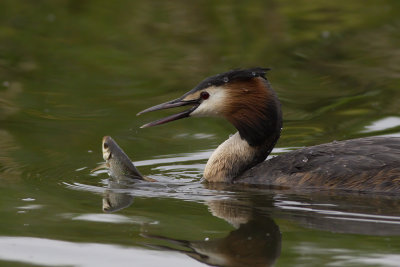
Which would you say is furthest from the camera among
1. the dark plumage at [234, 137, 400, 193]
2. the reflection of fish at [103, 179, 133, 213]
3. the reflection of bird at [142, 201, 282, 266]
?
the dark plumage at [234, 137, 400, 193]

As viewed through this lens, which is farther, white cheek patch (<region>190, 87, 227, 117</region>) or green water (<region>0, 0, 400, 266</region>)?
white cheek patch (<region>190, 87, 227, 117</region>)

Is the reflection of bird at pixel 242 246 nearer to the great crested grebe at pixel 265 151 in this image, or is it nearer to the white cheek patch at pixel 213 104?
the great crested grebe at pixel 265 151

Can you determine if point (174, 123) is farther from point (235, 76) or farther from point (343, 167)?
point (343, 167)

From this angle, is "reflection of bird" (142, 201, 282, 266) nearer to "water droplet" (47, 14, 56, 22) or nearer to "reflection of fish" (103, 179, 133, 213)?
"reflection of fish" (103, 179, 133, 213)

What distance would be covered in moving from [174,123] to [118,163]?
112 inches

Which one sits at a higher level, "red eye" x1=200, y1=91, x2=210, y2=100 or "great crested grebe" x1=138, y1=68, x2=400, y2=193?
"red eye" x1=200, y1=91, x2=210, y2=100

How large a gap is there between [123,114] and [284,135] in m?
2.30

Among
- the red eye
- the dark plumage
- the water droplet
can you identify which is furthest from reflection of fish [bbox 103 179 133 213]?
the water droplet

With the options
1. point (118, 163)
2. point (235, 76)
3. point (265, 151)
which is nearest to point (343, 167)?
point (265, 151)

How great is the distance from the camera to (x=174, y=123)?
1186cm

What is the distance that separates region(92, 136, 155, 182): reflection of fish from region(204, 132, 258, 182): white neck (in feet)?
2.36

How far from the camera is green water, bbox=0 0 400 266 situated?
6.85 metres

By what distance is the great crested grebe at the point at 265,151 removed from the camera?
8.42 meters

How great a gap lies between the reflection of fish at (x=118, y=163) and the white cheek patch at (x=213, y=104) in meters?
0.85
